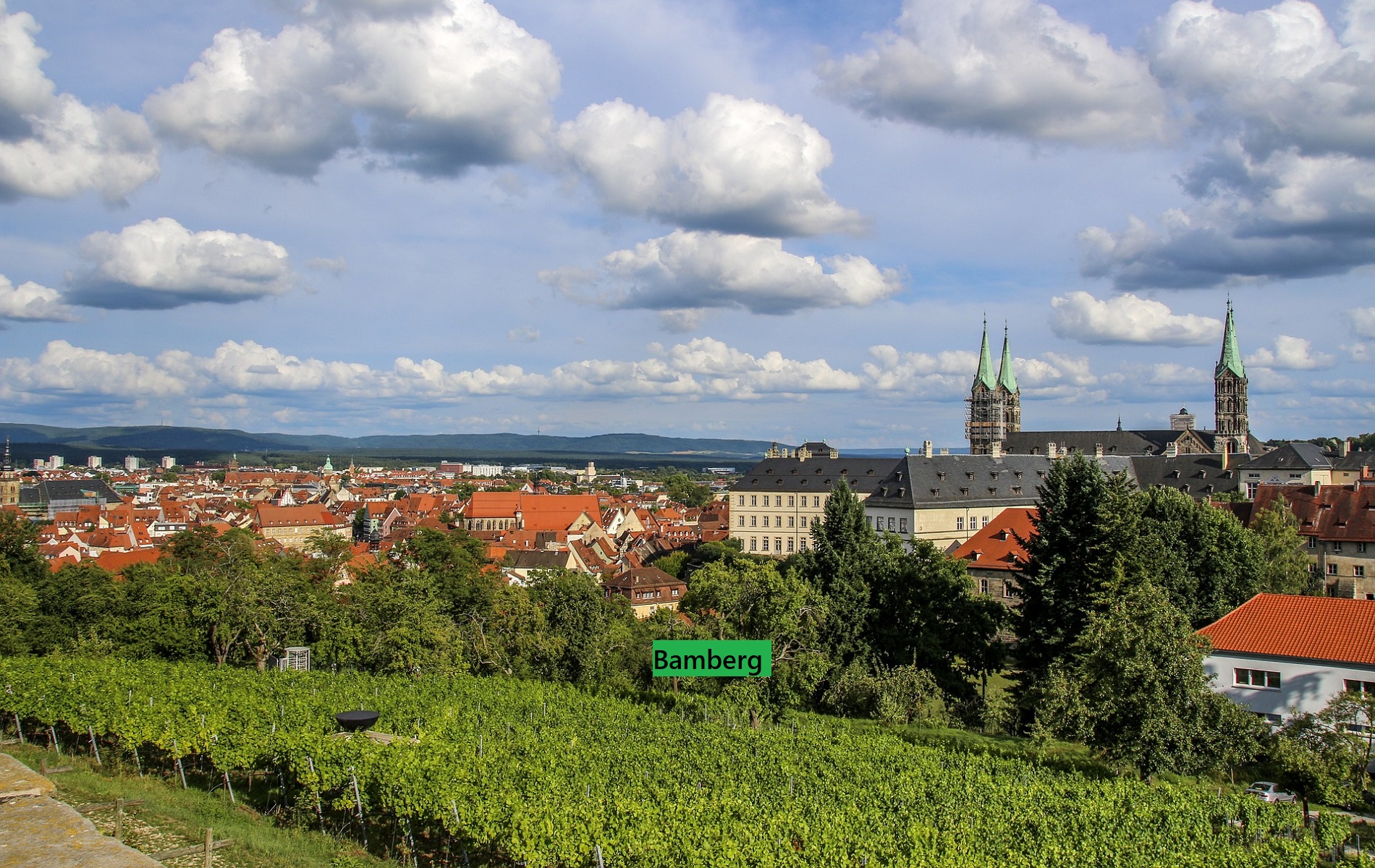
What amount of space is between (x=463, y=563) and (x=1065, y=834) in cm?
5239

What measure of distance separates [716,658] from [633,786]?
12.4 m

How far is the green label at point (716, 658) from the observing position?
32.2 m

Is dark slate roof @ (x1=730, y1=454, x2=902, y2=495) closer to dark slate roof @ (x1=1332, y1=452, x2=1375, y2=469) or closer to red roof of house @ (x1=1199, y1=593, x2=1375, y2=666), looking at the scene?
dark slate roof @ (x1=1332, y1=452, x2=1375, y2=469)

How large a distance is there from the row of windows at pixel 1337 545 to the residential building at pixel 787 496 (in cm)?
3993

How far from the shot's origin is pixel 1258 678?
117 feet

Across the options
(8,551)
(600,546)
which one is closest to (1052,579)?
(8,551)

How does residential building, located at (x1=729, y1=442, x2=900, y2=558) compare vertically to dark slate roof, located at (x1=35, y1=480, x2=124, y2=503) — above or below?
above

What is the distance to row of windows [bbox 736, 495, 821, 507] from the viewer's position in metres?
103

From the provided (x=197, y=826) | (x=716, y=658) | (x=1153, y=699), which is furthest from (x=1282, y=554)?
(x=197, y=826)

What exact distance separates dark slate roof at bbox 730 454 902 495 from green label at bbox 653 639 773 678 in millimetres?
69062

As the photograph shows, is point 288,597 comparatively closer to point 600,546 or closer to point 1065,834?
point 1065,834

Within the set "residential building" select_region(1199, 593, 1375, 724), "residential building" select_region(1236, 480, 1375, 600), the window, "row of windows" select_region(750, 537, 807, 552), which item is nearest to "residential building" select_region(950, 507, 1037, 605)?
"residential building" select_region(1236, 480, 1375, 600)

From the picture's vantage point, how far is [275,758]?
75.5 ft

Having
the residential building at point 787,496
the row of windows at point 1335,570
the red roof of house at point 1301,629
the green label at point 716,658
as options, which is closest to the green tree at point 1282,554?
the row of windows at point 1335,570
